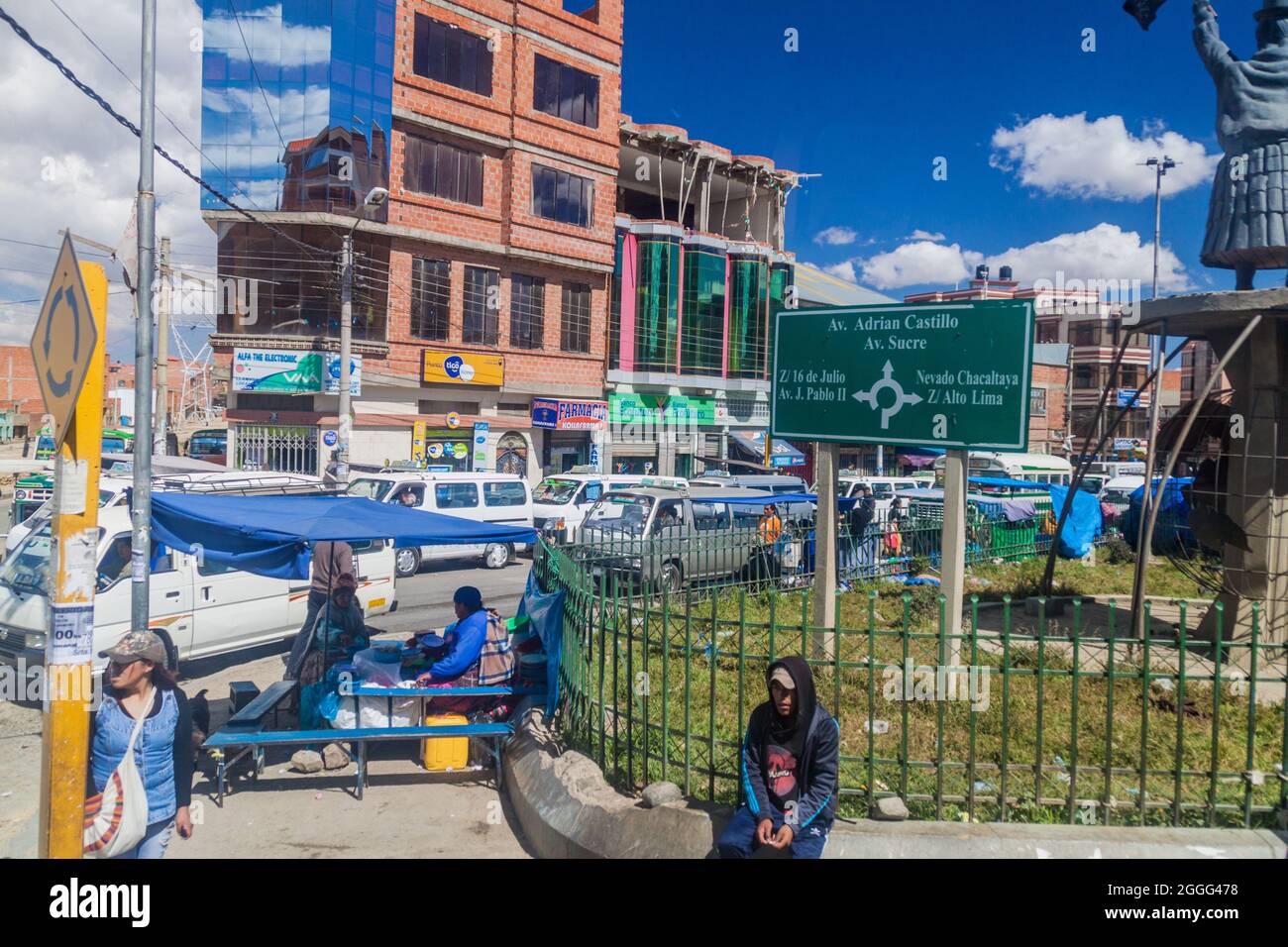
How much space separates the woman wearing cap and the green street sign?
5.41 metres

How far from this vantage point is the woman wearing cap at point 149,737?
4.38 meters

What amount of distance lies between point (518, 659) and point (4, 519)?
70.3 feet

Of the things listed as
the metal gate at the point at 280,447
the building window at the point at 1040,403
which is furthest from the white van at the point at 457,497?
the building window at the point at 1040,403

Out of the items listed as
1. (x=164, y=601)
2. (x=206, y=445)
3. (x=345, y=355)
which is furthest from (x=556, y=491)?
(x=206, y=445)

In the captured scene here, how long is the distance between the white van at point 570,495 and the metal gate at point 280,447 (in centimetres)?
881

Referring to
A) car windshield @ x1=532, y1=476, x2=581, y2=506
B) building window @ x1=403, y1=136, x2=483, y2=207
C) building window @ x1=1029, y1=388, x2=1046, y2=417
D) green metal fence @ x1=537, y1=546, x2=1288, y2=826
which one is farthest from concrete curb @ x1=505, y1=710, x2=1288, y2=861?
building window @ x1=1029, y1=388, x2=1046, y2=417

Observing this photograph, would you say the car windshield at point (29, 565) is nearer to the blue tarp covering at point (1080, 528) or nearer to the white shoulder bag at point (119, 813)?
the white shoulder bag at point (119, 813)

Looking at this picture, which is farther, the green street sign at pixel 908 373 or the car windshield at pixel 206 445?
the car windshield at pixel 206 445

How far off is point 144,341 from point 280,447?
19031mm

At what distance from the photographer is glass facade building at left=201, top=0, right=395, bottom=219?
25156mm

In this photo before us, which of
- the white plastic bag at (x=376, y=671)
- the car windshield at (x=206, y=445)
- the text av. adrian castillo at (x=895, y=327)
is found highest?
the text av. adrian castillo at (x=895, y=327)

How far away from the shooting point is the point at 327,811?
6.21 meters

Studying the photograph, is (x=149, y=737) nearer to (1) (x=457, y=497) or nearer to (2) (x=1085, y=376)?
(1) (x=457, y=497)
